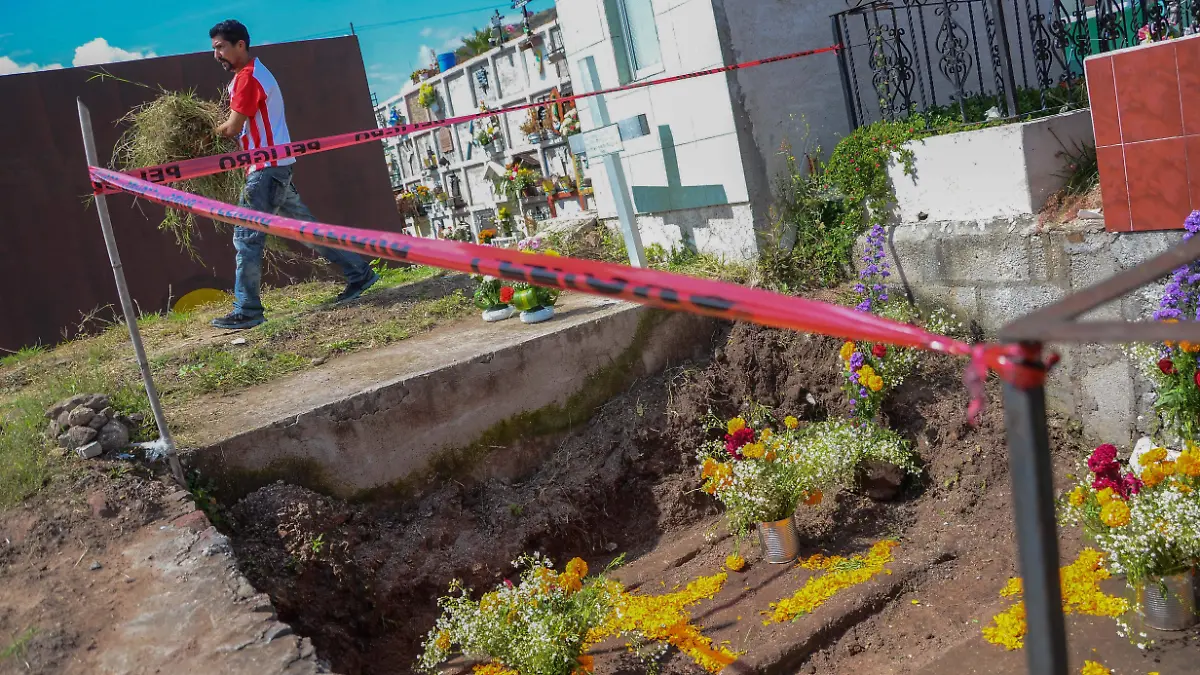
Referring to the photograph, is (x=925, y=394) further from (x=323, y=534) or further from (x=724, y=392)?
(x=323, y=534)

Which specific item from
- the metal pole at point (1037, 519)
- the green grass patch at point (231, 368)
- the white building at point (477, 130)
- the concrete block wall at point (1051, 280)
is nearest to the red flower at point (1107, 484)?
the concrete block wall at point (1051, 280)

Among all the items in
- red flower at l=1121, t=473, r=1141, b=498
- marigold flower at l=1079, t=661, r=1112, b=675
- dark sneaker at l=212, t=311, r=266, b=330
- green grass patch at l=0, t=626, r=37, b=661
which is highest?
dark sneaker at l=212, t=311, r=266, b=330

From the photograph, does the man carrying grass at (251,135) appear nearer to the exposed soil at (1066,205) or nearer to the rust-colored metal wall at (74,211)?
the rust-colored metal wall at (74,211)

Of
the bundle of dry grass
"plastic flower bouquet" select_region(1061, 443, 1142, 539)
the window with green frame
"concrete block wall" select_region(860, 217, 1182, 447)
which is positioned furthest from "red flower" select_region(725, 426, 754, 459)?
the bundle of dry grass

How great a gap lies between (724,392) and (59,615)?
340cm

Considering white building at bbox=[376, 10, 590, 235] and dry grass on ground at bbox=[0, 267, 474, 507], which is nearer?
dry grass on ground at bbox=[0, 267, 474, 507]

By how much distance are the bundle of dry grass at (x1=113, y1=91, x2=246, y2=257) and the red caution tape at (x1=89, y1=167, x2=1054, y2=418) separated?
3.85 metres

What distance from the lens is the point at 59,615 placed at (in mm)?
3045

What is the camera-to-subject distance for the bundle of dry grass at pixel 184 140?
568 centimetres

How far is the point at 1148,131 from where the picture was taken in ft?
12.6

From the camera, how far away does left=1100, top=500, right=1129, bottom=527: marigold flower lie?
3.14 m

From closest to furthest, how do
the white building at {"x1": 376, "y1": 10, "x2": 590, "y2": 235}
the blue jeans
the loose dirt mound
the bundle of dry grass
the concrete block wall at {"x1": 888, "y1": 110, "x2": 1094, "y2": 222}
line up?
the loose dirt mound < the concrete block wall at {"x1": 888, "y1": 110, "x2": 1094, "y2": 222} < the blue jeans < the bundle of dry grass < the white building at {"x1": 376, "y1": 10, "x2": 590, "y2": 235}

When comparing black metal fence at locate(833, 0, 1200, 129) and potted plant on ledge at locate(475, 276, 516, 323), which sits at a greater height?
black metal fence at locate(833, 0, 1200, 129)

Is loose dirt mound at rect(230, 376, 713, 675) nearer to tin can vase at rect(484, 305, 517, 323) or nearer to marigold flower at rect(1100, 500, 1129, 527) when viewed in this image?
tin can vase at rect(484, 305, 517, 323)
